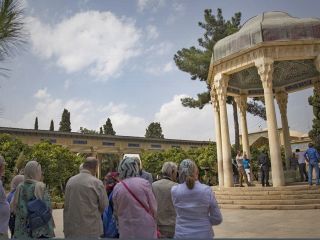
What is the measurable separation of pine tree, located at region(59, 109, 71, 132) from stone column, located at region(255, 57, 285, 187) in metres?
41.7

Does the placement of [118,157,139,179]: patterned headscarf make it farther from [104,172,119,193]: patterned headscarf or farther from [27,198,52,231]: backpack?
[27,198,52,231]: backpack

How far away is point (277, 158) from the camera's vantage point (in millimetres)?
12883

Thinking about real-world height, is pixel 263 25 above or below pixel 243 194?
above

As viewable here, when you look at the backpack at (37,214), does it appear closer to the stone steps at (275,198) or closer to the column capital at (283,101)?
the stone steps at (275,198)

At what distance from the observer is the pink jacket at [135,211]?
11.6 feet

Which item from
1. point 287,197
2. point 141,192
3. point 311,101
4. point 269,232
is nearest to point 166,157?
point 311,101

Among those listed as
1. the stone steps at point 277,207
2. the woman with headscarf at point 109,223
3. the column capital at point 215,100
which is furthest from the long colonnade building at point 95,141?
the woman with headscarf at point 109,223

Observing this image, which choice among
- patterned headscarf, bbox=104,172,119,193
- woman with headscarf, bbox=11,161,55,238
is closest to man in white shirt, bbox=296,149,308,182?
patterned headscarf, bbox=104,172,119,193

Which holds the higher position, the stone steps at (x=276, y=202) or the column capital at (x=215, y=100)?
the column capital at (x=215, y=100)

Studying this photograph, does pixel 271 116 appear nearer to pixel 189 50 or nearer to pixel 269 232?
pixel 269 232

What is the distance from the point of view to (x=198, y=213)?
348 cm

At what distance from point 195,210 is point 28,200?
80.1 inches

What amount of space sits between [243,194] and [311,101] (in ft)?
75.2

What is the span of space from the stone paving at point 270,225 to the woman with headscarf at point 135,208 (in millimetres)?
3877
